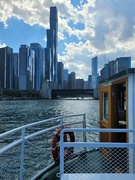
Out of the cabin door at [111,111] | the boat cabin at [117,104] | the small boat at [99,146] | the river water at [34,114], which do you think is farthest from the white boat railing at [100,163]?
the river water at [34,114]

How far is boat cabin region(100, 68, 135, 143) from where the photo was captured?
474 cm

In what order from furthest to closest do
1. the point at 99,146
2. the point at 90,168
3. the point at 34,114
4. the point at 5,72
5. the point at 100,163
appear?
the point at 5,72, the point at 34,114, the point at 100,163, the point at 90,168, the point at 99,146

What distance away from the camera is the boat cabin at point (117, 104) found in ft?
15.6

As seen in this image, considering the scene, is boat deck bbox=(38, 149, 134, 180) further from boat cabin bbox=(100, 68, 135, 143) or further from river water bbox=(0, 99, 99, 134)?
river water bbox=(0, 99, 99, 134)

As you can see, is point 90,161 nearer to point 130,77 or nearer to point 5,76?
point 130,77

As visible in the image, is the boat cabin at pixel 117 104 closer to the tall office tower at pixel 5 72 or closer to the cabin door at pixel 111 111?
the cabin door at pixel 111 111

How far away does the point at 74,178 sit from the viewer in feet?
12.1

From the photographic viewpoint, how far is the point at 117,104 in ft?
21.1

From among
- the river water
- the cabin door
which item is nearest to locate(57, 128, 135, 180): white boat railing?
the cabin door

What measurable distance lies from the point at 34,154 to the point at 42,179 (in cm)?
762

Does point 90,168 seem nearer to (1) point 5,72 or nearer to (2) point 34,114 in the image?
(2) point 34,114

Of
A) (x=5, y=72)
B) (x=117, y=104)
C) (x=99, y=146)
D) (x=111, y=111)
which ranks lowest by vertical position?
(x=99, y=146)

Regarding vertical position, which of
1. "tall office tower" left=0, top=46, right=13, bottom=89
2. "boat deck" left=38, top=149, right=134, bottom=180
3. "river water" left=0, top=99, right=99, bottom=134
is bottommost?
"river water" left=0, top=99, right=99, bottom=134

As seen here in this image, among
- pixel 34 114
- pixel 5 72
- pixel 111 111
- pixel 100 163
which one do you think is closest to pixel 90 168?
pixel 100 163
